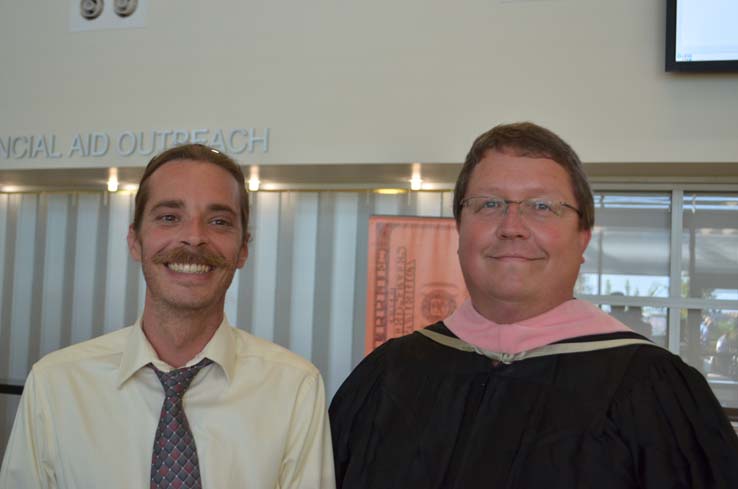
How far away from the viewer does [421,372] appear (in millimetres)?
2102

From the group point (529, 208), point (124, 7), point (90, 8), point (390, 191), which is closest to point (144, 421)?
point (529, 208)

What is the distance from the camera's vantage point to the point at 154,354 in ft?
5.98

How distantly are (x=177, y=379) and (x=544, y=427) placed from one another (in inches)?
37.1

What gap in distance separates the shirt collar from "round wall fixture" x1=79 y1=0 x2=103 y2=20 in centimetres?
383

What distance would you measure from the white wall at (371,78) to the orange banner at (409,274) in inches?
26.7

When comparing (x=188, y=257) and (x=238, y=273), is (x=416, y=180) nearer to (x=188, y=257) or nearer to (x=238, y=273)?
(x=238, y=273)

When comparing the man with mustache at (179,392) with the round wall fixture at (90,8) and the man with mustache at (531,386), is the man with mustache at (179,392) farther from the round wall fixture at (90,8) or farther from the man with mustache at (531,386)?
the round wall fixture at (90,8)

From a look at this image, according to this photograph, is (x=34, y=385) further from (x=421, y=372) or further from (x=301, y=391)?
(x=421, y=372)

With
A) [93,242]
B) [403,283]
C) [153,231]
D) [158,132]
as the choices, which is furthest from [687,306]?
[93,242]

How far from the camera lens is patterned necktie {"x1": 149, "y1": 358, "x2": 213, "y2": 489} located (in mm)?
1688

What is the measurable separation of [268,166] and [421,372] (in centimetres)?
289

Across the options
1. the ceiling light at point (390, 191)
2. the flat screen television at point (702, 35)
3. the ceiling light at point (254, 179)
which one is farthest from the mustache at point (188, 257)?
the ceiling light at point (390, 191)

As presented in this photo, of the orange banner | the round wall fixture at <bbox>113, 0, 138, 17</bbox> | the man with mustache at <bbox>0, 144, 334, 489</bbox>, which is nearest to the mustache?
the man with mustache at <bbox>0, 144, 334, 489</bbox>

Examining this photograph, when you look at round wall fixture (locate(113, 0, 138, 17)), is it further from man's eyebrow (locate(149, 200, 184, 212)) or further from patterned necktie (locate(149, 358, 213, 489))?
patterned necktie (locate(149, 358, 213, 489))
